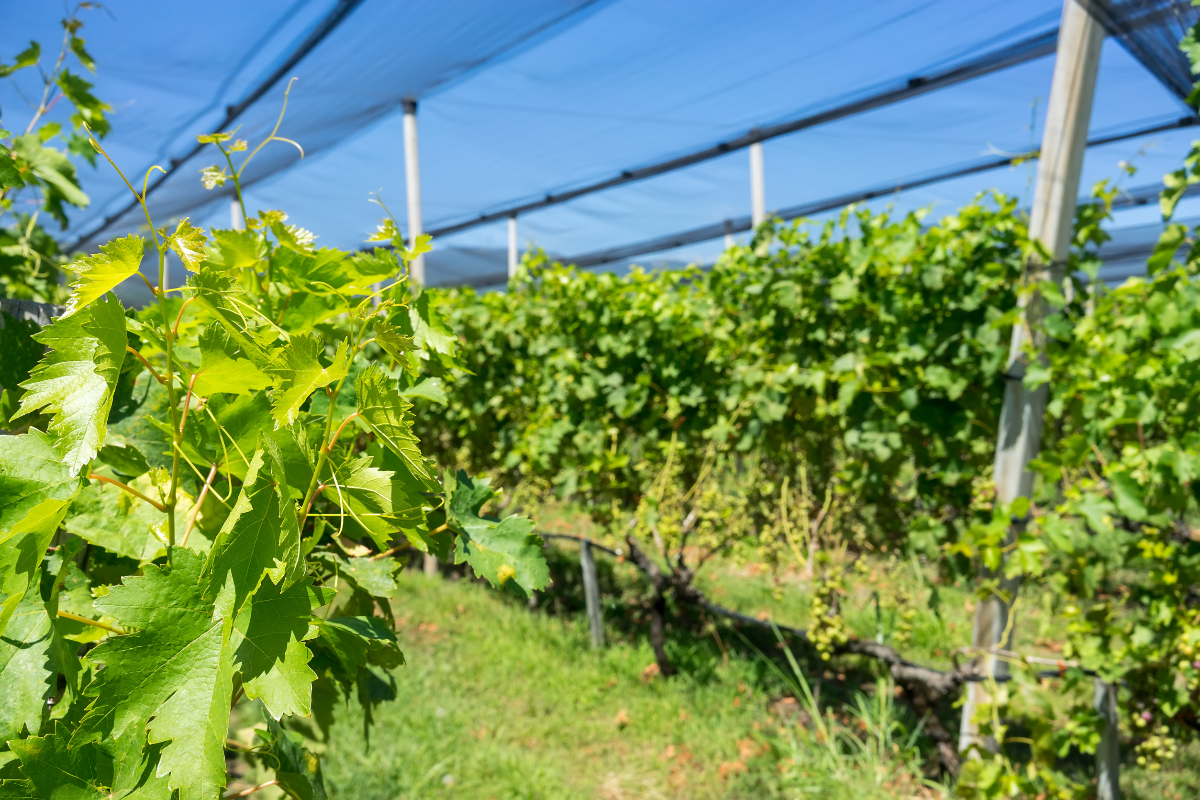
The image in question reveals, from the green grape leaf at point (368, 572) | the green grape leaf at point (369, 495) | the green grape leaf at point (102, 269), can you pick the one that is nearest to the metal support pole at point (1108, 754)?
the green grape leaf at point (368, 572)

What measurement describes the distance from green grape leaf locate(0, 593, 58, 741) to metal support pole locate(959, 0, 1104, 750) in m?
2.54

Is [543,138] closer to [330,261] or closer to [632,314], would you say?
[632,314]

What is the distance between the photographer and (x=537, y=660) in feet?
12.4

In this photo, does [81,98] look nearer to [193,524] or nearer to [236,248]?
[236,248]

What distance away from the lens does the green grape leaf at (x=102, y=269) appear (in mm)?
531

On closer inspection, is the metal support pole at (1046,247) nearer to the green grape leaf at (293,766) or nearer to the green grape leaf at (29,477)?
the green grape leaf at (293,766)

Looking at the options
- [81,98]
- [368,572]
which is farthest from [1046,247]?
[81,98]

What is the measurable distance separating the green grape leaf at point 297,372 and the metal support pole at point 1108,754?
295 cm

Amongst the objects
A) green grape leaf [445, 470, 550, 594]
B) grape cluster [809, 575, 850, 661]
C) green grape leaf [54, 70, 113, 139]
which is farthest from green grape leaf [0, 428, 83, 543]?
grape cluster [809, 575, 850, 661]

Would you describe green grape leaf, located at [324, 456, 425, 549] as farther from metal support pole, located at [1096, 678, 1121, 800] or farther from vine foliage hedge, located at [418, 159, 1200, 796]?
metal support pole, located at [1096, 678, 1121, 800]

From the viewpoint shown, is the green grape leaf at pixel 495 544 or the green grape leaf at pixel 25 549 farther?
the green grape leaf at pixel 495 544

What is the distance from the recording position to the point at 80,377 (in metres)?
0.54

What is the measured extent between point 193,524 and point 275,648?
0.63ft

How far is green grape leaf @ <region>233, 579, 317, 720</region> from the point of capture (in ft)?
1.74
